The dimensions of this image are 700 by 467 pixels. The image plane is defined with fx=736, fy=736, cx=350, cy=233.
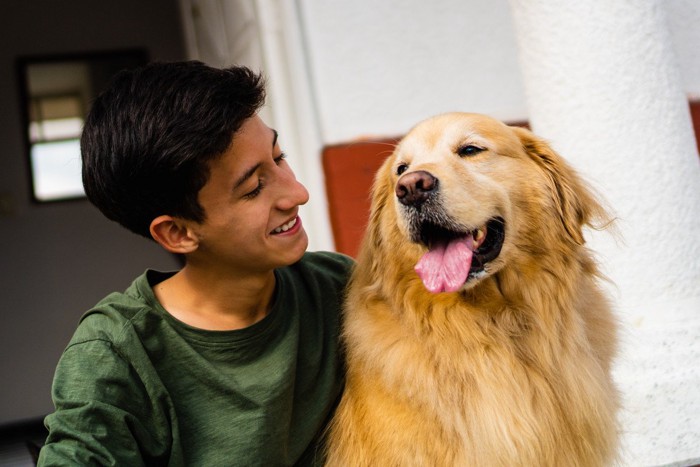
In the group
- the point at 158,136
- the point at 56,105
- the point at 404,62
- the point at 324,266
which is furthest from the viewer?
the point at 56,105

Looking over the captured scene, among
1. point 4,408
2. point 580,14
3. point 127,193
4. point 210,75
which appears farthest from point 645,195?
point 4,408

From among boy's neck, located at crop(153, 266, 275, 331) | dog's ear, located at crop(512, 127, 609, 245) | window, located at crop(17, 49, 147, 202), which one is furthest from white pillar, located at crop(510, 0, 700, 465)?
window, located at crop(17, 49, 147, 202)

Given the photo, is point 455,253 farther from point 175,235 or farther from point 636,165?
point 636,165

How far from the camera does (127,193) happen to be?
72.4 inches

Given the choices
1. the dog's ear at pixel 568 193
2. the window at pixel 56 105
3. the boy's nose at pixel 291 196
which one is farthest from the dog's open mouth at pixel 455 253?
the window at pixel 56 105

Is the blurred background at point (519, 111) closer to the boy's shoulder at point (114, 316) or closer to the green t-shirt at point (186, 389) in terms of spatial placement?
the green t-shirt at point (186, 389)

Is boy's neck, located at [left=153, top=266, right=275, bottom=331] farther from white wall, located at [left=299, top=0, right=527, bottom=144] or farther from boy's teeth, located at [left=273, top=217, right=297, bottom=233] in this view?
white wall, located at [left=299, top=0, right=527, bottom=144]

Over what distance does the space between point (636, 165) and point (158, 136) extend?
5.66 feet

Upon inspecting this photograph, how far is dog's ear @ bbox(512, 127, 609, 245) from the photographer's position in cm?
203

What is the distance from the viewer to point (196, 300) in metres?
1.96

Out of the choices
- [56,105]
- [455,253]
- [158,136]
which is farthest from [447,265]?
[56,105]

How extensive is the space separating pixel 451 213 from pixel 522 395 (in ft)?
1.65

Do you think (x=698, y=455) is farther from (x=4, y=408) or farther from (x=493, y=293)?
(x=4, y=408)

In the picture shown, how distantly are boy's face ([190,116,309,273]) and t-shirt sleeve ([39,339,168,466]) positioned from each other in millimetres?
384
